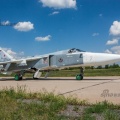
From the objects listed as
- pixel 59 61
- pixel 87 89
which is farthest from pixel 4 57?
pixel 87 89

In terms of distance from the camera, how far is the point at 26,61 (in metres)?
22.1

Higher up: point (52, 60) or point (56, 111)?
point (52, 60)

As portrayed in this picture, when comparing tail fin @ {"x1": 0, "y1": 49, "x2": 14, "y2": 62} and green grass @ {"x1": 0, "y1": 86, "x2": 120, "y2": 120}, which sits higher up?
tail fin @ {"x1": 0, "y1": 49, "x2": 14, "y2": 62}

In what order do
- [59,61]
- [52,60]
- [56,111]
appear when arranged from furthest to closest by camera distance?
[52,60] → [59,61] → [56,111]

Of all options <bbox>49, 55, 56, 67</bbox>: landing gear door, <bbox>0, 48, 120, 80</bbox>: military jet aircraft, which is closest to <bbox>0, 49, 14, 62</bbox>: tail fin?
<bbox>0, 48, 120, 80</bbox>: military jet aircraft

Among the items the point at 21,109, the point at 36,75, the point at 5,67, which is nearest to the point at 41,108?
the point at 21,109

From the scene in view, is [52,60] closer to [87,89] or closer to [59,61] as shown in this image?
[59,61]

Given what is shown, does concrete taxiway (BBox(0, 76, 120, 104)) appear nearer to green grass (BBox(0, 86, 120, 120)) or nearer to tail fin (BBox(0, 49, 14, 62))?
green grass (BBox(0, 86, 120, 120))

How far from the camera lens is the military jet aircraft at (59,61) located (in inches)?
696

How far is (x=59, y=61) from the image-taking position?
777 inches

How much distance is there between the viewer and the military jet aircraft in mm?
17672

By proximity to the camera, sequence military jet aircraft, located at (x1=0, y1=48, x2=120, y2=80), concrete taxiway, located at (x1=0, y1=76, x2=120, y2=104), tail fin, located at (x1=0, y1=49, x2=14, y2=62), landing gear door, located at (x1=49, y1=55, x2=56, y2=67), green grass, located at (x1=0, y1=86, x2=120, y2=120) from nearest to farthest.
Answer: green grass, located at (x1=0, y1=86, x2=120, y2=120) < concrete taxiway, located at (x1=0, y1=76, x2=120, y2=104) < military jet aircraft, located at (x1=0, y1=48, x2=120, y2=80) < landing gear door, located at (x1=49, y1=55, x2=56, y2=67) < tail fin, located at (x1=0, y1=49, x2=14, y2=62)

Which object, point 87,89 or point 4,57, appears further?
point 4,57

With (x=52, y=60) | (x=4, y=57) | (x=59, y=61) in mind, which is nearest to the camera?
(x=59, y=61)
